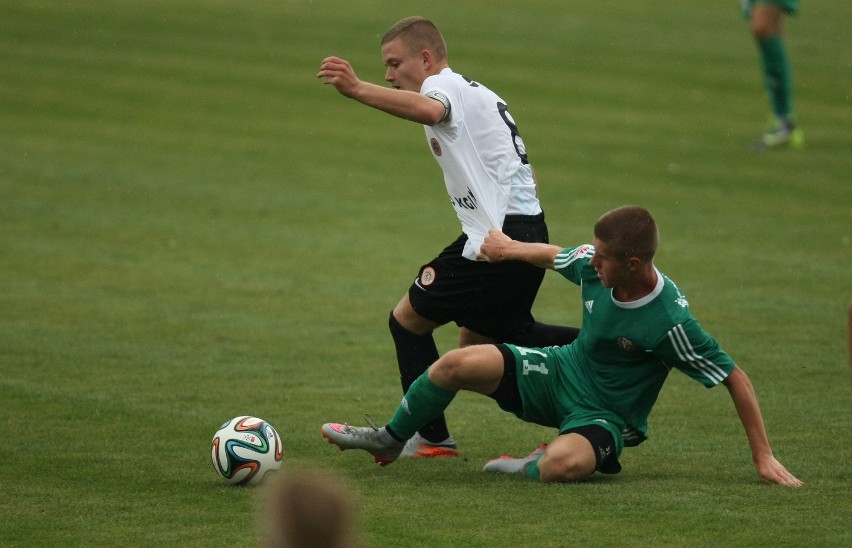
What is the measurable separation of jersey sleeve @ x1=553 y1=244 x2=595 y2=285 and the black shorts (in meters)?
0.49

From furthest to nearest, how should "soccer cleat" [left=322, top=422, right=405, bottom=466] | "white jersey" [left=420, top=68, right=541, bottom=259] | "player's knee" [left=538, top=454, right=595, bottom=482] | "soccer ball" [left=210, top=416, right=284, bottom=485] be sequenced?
1. "white jersey" [left=420, top=68, right=541, bottom=259]
2. "soccer cleat" [left=322, top=422, right=405, bottom=466]
3. "soccer ball" [left=210, top=416, right=284, bottom=485]
4. "player's knee" [left=538, top=454, right=595, bottom=482]

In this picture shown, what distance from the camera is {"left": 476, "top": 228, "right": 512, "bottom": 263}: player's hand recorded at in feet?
21.6

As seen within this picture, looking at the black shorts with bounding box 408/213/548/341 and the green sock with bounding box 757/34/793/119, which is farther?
the green sock with bounding box 757/34/793/119

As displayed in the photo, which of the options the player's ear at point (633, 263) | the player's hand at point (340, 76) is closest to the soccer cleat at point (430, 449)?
the player's ear at point (633, 263)

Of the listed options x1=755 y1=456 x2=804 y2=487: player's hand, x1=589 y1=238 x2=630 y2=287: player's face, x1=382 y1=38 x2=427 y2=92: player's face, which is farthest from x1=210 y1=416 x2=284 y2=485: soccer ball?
x1=755 y1=456 x2=804 y2=487: player's hand

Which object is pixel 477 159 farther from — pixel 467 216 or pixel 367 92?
pixel 367 92

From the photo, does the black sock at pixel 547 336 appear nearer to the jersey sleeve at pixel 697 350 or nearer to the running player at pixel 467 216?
the running player at pixel 467 216

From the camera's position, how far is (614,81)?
2244 centimetres

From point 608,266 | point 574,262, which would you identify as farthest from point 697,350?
point 574,262

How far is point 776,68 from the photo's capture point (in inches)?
712

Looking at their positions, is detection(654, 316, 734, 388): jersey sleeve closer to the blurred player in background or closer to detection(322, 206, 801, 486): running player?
detection(322, 206, 801, 486): running player

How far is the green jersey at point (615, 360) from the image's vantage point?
6.14 m

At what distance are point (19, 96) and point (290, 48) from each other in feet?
17.4

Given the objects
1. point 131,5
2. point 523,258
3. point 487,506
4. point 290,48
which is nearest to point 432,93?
point 523,258
